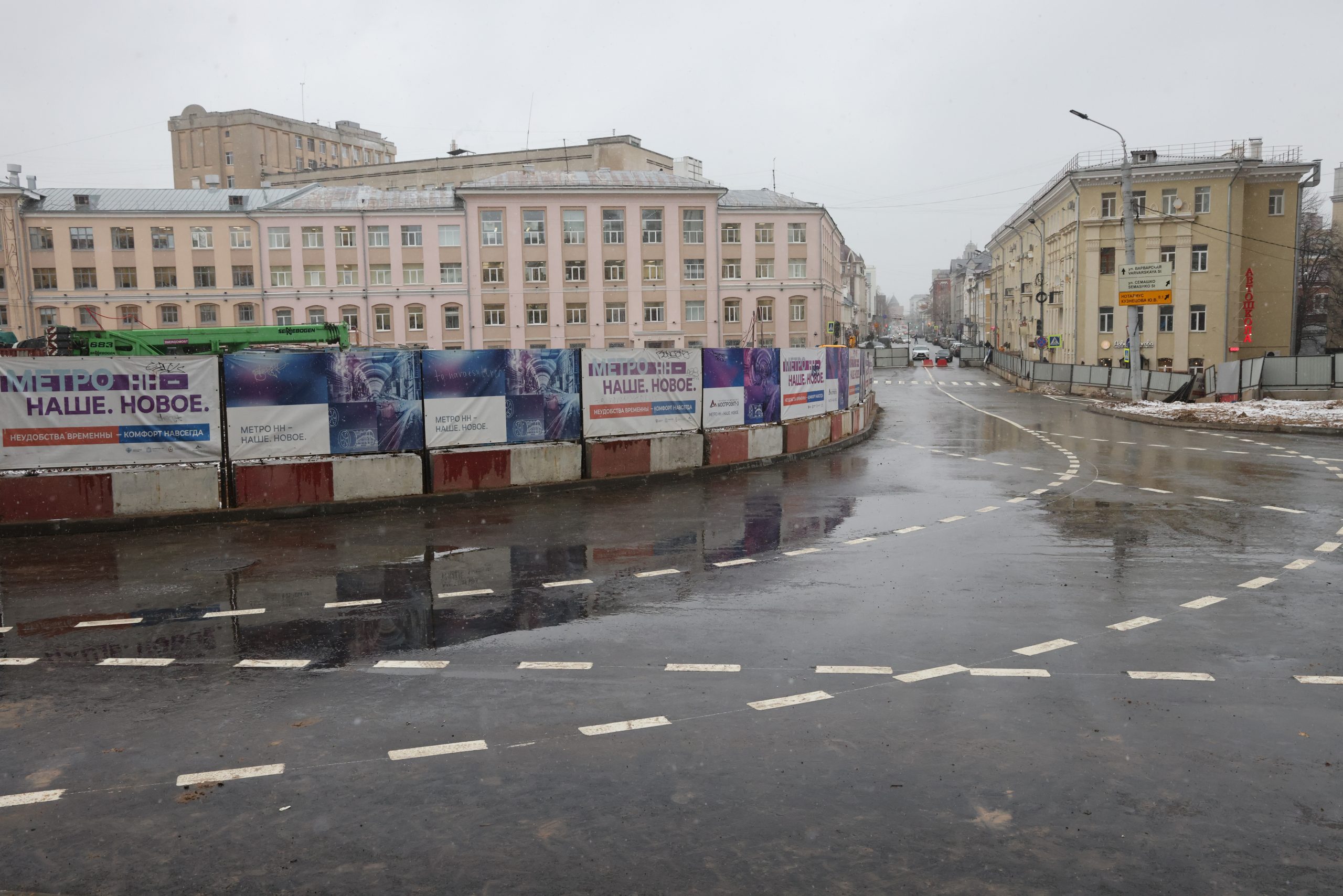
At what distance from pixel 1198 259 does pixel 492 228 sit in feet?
151

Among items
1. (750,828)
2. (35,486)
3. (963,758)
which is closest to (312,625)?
(750,828)

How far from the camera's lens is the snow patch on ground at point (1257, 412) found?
27.6 m

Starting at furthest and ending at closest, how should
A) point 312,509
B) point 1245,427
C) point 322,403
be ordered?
point 1245,427
point 322,403
point 312,509

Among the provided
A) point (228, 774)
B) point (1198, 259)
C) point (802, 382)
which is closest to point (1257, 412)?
point (802, 382)

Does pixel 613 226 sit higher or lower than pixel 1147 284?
higher

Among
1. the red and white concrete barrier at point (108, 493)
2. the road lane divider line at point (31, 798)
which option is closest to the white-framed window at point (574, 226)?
the red and white concrete barrier at point (108, 493)

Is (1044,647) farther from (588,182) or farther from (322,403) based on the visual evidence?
(588,182)

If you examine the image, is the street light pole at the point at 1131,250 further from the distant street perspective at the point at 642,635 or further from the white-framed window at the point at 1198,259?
the white-framed window at the point at 1198,259

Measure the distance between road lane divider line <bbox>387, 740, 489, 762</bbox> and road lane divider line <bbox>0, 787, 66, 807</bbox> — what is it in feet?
5.60

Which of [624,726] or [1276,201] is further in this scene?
[1276,201]

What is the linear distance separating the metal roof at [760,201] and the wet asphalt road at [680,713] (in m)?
60.7

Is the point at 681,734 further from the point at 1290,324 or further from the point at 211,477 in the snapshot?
the point at 1290,324

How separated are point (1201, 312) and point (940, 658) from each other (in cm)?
6226

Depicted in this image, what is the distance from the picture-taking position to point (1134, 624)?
8.08 meters
